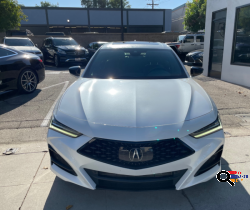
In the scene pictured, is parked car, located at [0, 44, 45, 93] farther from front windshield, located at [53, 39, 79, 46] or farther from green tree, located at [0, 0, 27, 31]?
green tree, located at [0, 0, 27, 31]

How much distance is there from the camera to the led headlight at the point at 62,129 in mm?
2041

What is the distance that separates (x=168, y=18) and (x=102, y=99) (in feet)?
134

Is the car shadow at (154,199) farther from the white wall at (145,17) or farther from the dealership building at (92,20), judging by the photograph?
the white wall at (145,17)

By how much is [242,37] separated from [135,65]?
19.4ft

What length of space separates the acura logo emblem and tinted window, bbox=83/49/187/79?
1.50 m

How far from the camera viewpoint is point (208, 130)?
82.7 inches

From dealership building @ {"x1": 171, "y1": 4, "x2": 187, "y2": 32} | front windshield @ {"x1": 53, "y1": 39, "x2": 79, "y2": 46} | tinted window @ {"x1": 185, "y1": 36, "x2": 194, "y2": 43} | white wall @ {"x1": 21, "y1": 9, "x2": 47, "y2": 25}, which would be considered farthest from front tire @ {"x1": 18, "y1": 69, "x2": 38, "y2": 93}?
dealership building @ {"x1": 171, "y1": 4, "x2": 187, "y2": 32}

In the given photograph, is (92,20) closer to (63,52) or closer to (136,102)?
(63,52)

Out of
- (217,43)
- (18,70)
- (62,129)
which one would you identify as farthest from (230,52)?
(62,129)

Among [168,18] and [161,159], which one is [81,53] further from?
[168,18]

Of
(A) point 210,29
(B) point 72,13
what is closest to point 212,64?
(A) point 210,29

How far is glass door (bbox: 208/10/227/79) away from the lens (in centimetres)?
871

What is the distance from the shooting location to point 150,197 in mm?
2301

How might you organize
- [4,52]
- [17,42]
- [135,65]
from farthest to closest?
1. [17,42]
2. [4,52]
3. [135,65]
